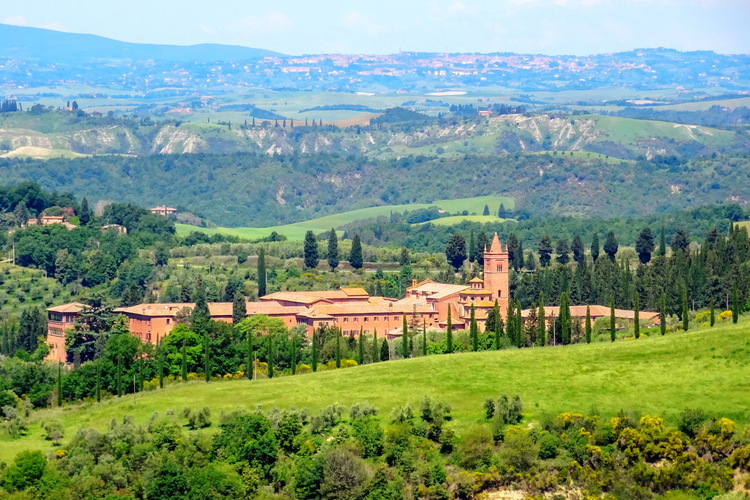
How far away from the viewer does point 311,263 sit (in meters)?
183

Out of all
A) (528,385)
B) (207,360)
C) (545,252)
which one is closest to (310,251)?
(545,252)

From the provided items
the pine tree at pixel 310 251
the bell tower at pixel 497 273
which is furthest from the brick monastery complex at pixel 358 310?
the pine tree at pixel 310 251

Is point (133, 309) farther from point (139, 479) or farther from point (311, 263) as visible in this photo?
point (139, 479)

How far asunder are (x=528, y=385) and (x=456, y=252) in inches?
2926

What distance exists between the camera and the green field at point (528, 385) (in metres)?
94.4

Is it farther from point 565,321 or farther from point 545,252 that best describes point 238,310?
point 545,252

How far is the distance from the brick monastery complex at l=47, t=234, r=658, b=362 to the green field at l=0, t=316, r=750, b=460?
28950mm

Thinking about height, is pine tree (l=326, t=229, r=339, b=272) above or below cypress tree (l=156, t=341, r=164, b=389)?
below

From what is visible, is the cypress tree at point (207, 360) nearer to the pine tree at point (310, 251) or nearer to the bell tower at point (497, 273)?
the bell tower at point (497, 273)

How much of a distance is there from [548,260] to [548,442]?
8588 centimetres

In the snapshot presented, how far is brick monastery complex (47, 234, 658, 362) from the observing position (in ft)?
462

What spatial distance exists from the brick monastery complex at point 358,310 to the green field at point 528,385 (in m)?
29.0

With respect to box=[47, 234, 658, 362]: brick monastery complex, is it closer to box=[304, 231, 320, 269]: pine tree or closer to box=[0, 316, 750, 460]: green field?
box=[0, 316, 750, 460]: green field

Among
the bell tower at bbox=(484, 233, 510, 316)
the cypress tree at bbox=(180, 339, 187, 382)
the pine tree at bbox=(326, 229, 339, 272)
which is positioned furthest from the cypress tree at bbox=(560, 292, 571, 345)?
the pine tree at bbox=(326, 229, 339, 272)
